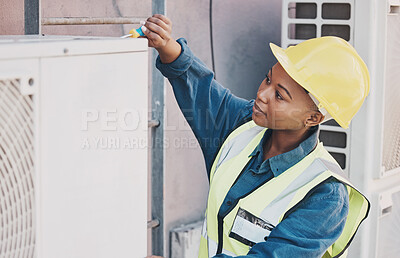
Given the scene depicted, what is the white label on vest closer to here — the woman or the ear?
the woman

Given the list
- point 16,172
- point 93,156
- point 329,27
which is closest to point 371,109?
point 329,27

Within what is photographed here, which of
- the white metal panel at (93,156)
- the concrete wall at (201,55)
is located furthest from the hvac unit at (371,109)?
the white metal panel at (93,156)

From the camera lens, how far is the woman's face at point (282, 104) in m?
1.75

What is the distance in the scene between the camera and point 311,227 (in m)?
1.65

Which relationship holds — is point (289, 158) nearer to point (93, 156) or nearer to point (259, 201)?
point (259, 201)

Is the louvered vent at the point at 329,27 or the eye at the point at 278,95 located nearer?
the eye at the point at 278,95

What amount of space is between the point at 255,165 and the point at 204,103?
0.26 metres

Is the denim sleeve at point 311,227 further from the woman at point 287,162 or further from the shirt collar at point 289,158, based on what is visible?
the shirt collar at point 289,158

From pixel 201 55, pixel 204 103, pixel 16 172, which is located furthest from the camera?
pixel 201 55

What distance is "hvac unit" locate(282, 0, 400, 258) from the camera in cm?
267

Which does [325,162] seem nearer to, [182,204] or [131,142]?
[131,142]

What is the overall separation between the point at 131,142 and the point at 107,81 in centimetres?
16

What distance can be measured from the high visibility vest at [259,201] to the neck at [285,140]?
5cm

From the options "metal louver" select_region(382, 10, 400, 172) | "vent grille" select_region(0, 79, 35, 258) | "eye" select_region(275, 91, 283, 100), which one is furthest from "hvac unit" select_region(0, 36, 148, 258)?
"metal louver" select_region(382, 10, 400, 172)
